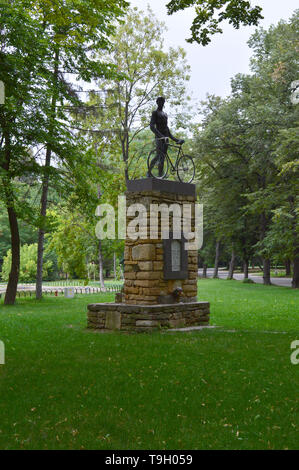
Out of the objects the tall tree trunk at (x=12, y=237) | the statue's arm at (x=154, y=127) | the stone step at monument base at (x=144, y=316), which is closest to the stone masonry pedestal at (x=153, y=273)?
the stone step at monument base at (x=144, y=316)

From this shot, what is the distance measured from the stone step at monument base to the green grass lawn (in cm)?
54

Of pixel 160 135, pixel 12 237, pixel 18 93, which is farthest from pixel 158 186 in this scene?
pixel 12 237

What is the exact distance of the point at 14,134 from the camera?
16.6 meters

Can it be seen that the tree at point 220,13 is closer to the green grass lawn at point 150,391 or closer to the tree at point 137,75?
the green grass lawn at point 150,391

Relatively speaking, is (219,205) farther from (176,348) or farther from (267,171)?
(176,348)

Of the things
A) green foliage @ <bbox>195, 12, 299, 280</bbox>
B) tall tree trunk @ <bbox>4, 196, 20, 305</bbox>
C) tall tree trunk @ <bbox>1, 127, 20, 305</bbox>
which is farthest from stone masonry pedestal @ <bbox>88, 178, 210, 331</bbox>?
green foliage @ <bbox>195, 12, 299, 280</bbox>

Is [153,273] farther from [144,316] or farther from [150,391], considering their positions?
[150,391]

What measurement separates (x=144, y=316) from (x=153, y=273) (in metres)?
1.01

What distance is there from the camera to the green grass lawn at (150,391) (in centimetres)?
490

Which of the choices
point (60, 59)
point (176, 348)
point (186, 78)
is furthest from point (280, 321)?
point (186, 78)

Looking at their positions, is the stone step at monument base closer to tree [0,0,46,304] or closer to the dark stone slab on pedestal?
the dark stone slab on pedestal

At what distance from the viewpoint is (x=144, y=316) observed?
10.7 meters

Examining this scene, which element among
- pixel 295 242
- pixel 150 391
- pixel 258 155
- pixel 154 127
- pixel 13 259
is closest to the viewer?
pixel 150 391

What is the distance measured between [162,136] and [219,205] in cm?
1899
